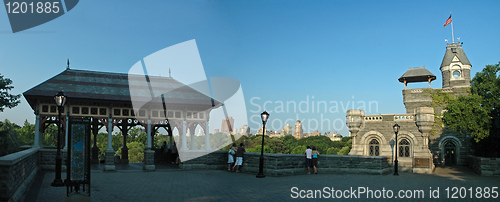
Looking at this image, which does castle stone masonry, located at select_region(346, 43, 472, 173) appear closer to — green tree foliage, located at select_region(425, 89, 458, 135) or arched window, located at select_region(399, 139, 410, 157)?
arched window, located at select_region(399, 139, 410, 157)

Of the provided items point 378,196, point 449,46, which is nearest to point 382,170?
point 378,196

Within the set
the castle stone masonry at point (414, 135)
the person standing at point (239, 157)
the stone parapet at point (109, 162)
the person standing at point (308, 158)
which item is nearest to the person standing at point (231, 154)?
the person standing at point (239, 157)

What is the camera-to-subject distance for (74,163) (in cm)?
886

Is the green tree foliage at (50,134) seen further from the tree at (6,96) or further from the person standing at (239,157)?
the person standing at (239,157)

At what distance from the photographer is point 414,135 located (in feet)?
113

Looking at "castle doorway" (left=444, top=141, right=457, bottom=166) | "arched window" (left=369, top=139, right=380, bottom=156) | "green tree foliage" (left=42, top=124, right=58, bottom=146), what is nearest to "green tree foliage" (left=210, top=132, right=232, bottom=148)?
"green tree foliage" (left=42, top=124, right=58, bottom=146)

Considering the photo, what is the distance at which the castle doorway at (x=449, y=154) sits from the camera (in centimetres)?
3694

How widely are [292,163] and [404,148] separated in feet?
68.7

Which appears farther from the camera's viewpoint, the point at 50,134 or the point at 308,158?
the point at 50,134

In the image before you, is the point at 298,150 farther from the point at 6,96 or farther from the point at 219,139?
the point at 6,96

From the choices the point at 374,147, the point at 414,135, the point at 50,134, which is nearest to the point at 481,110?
the point at 414,135

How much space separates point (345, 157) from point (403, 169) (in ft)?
41.9

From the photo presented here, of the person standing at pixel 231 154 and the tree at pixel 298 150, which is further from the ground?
the person standing at pixel 231 154

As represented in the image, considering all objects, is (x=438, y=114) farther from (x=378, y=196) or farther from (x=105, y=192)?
(x=105, y=192)
